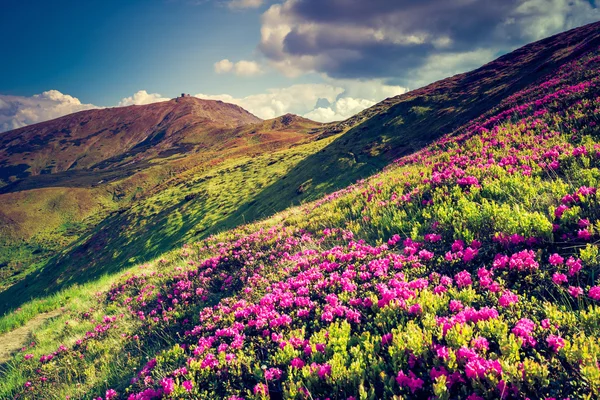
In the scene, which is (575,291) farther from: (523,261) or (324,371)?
(324,371)

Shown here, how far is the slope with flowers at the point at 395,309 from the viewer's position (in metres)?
3.58

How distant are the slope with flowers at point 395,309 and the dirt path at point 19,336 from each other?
894 millimetres

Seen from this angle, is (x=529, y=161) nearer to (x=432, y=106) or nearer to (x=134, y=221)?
(x=432, y=106)

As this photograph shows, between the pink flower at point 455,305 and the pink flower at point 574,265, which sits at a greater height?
the pink flower at point 574,265

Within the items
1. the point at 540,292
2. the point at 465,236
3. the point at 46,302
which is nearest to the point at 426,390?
the point at 540,292

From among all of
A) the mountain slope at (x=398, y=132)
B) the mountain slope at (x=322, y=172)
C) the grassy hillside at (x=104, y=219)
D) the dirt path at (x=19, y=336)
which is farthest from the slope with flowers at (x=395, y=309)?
the grassy hillside at (x=104, y=219)

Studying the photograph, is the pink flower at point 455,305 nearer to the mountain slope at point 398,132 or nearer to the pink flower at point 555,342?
the pink flower at point 555,342

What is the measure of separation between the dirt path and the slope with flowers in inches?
35.2

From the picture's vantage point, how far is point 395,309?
16.1 feet

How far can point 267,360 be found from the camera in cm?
493

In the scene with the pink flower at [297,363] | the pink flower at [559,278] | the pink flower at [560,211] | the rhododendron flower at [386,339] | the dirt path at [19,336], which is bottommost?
the dirt path at [19,336]

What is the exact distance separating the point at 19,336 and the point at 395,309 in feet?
50.2

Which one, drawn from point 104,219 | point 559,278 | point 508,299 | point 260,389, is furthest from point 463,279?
point 104,219

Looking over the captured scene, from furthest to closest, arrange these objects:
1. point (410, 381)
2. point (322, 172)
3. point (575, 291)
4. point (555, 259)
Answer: point (322, 172) → point (555, 259) → point (575, 291) → point (410, 381)
